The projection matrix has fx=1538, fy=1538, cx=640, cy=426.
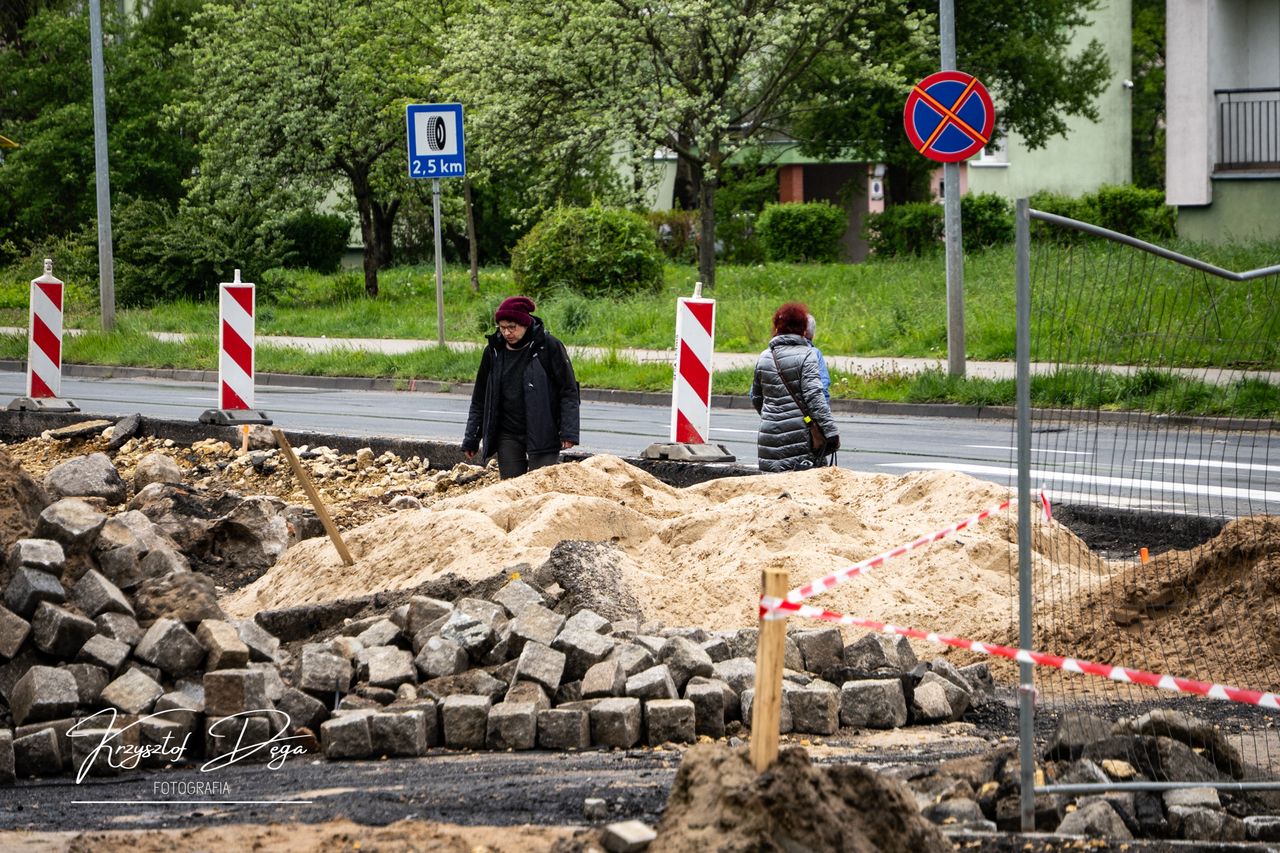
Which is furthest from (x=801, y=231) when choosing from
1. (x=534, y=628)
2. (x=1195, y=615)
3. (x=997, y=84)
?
(x=534, y=628)

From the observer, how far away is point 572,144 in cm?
2928

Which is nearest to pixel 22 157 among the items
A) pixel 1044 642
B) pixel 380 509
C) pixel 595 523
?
pixel 380 509

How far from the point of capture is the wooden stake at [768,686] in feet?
12.9

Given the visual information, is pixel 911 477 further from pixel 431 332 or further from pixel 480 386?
pixel 431 332

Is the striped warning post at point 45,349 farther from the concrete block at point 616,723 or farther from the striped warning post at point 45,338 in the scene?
the concrete block at point 616,723

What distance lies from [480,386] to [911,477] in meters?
3.08

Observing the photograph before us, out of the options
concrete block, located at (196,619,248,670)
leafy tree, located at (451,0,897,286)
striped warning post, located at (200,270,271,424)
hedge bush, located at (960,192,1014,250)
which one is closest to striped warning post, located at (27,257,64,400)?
striped warning post, located at (200,270,271,424)

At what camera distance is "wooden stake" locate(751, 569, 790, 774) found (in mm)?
3928

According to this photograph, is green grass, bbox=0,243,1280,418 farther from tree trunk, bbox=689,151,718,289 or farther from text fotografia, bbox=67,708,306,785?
text fotografia, bbox=67,708,306,785

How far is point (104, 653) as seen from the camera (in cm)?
614

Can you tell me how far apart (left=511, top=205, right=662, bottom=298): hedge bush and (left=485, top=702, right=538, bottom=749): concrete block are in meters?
23.6

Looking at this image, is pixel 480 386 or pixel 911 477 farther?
pixel 480 386

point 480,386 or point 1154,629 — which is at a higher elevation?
point 480,386

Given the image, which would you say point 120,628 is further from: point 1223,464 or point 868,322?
point 868,322
